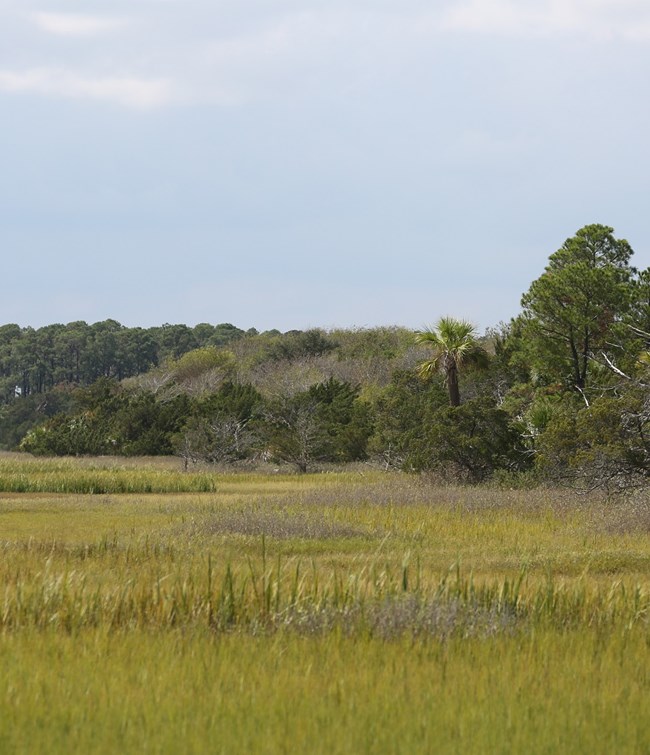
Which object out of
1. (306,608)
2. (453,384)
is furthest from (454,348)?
(306,608)

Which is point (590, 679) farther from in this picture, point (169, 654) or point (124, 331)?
point (124, 331)

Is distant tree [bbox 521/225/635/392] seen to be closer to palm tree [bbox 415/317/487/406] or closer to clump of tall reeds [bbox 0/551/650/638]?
palm tree [bbox 415/317/487/406]

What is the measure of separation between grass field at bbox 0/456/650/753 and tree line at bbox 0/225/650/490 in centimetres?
1005

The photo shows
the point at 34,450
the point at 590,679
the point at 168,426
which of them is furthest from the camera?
the point at 34,450

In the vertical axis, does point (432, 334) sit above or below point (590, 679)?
above

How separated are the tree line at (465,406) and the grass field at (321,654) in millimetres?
10046

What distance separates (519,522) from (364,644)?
14.5 metres

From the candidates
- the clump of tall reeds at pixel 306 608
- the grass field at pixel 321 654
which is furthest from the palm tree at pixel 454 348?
the clump of tall reeds at pixel 306 608

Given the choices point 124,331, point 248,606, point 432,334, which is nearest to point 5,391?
point 124,331

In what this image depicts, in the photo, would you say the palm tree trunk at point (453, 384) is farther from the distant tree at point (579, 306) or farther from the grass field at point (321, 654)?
the grass field at point (321, 654)

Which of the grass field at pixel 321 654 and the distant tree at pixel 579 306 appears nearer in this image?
the grass field at pixel 321 654

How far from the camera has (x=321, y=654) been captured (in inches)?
372

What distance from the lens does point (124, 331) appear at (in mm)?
139750

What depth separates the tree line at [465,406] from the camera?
29.8 metres
